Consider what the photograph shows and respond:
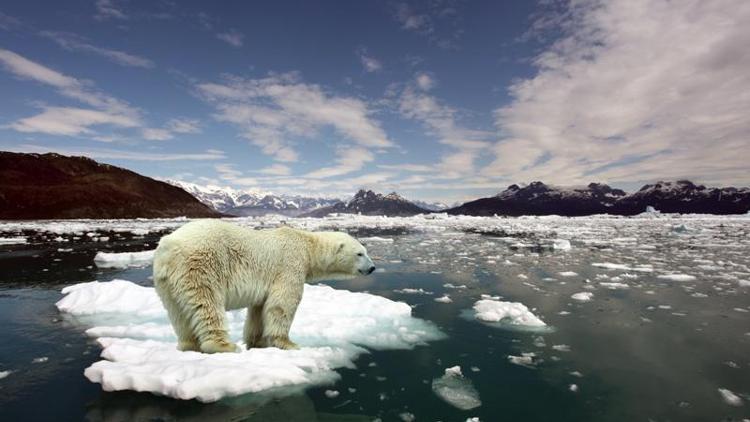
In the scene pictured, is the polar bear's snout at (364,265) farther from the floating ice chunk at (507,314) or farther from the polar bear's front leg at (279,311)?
the floating ice chunk at (507,314)

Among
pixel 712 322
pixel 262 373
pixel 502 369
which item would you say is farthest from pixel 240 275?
pixel 712 322

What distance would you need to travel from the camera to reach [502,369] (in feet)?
17.8

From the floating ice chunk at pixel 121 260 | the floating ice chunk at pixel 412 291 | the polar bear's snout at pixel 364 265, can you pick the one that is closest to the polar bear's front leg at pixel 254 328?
the polar bear's snout at pixel 364 265

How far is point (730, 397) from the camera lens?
4.53 meters

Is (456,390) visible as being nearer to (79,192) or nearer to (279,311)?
(279,311)

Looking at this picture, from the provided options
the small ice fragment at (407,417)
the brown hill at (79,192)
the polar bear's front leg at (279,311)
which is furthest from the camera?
the brown hill at (79,192)

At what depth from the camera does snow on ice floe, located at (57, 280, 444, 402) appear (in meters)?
4.17

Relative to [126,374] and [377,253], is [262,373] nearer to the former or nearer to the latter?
[126,374]

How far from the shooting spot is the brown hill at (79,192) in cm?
9644

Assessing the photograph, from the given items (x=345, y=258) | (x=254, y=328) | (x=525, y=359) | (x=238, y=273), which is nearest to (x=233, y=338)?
(x=254, y=328)

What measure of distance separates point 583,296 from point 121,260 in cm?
1763

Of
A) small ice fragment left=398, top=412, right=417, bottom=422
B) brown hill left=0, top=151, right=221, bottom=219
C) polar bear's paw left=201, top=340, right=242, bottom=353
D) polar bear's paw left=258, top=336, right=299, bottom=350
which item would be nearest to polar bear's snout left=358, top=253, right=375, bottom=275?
polar bear's paw left=258, top=336, right=299, bottom=350

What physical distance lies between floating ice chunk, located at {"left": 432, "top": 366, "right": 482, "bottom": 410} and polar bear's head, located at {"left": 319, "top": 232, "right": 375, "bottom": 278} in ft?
6.16

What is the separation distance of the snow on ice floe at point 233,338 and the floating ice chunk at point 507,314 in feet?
4.29
